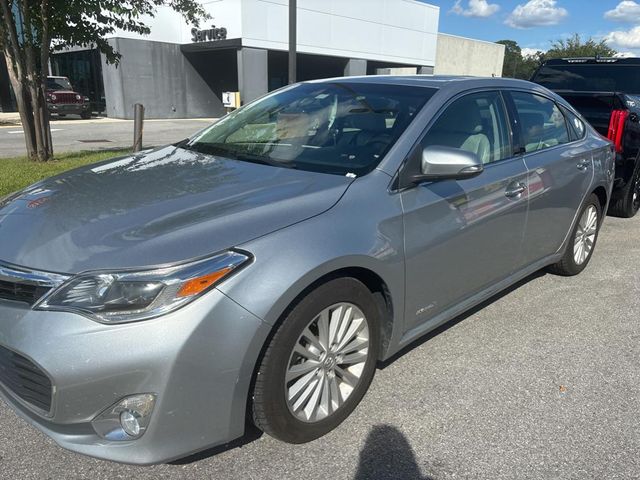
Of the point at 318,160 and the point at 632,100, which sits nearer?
the point at 318,160

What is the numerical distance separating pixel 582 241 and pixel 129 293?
13.4ft

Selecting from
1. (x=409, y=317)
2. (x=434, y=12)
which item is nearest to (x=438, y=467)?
(x=409, y=317)

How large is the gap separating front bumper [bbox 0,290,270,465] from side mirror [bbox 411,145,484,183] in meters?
1.22

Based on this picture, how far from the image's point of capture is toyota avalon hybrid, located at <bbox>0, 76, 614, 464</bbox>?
1.97 meters

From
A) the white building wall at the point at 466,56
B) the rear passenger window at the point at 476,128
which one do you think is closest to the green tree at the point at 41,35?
the rear passenger window at the point at 476,128

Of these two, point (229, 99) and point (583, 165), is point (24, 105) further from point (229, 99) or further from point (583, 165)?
point (229, 99)

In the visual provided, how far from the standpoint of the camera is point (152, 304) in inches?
77.2

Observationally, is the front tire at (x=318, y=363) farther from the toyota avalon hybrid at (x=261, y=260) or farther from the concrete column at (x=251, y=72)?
the concrete column at (x=251, y=72)

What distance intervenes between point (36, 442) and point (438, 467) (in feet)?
6.09

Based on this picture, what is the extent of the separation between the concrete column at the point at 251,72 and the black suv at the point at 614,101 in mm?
19158

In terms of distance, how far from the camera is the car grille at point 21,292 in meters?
2.04

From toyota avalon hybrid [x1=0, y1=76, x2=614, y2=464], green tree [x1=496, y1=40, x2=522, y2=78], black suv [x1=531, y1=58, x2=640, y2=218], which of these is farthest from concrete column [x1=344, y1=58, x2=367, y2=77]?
green tree [x1=496, y1=40, x2=522, y2=78]

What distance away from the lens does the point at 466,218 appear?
306 cm

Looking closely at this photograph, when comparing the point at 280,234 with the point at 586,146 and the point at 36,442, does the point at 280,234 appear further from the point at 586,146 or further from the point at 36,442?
the point at 586,146
